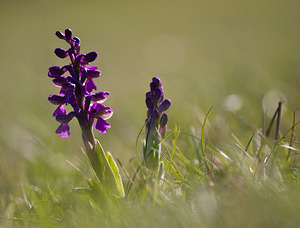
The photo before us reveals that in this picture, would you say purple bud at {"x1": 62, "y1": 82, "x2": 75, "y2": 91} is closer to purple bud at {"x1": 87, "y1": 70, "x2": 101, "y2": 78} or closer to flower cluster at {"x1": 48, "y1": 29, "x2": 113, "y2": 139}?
flower cluster at {"x1": 48, "y1": 29, "x2": 113, "y2": 139}

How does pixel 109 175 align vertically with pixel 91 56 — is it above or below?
below

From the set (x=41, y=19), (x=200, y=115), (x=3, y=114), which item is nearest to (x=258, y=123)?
(x=200, y=115)

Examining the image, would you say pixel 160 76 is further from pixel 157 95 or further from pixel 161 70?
pixel 157 95

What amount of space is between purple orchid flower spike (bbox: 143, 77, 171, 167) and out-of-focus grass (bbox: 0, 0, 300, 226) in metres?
0.47

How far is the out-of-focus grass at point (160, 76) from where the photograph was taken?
343 centimetres

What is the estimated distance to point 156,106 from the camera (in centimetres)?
255

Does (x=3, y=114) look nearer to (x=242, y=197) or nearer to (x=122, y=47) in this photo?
(x=242, y=197)

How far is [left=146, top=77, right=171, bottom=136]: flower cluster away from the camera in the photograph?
2.50 m

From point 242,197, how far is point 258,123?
5.66ft

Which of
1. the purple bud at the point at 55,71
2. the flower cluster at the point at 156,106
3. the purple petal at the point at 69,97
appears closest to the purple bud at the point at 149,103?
the flower cluster at the point at 156,106

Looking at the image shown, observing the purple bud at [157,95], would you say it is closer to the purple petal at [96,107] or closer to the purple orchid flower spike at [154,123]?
the purple orchid flower spike at [154,123]

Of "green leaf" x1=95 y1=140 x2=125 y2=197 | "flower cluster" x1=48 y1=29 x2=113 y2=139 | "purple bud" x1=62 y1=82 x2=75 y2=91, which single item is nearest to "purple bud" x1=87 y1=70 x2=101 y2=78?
"flower cluster" x1=48 y1=29 x2=113 y2=139

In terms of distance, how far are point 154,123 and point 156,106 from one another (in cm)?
15

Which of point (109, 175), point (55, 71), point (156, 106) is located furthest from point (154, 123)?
point (55, 71)
